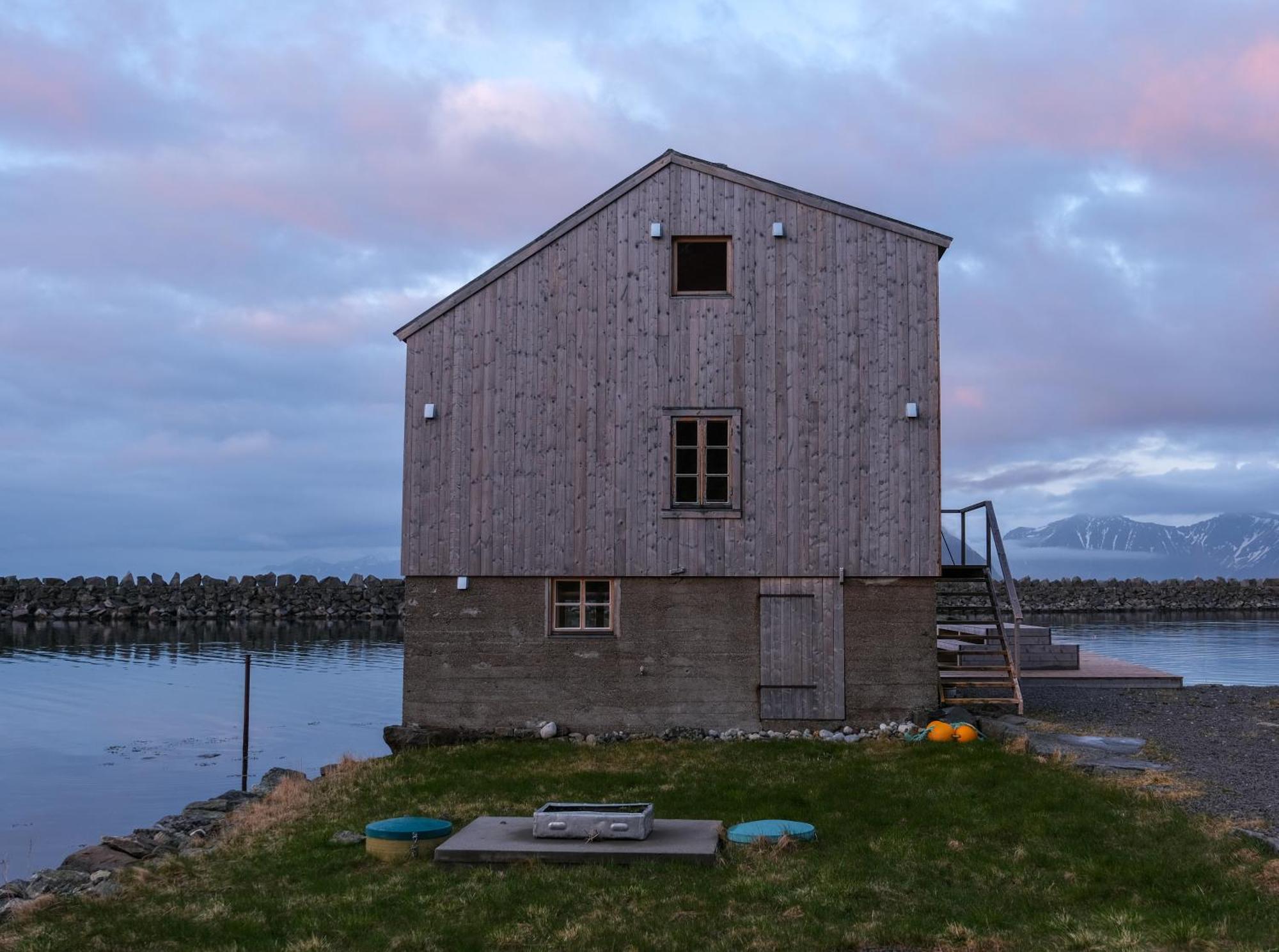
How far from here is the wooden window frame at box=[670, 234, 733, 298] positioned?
66.0 feet

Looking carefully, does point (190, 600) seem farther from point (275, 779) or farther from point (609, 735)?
point (609, 735)

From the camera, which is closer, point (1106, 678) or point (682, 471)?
point (682, 471)

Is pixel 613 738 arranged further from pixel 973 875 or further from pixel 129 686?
pixel 129 686

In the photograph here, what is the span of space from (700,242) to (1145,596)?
6432 cm

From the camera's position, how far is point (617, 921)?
9055 millimetres

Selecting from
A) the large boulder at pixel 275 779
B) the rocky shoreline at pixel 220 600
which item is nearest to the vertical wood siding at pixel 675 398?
the large boulder at pixel 275 779

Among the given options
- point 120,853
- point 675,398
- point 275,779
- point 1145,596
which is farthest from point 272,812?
point 1145,596

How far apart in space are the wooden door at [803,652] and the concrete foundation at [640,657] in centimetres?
15

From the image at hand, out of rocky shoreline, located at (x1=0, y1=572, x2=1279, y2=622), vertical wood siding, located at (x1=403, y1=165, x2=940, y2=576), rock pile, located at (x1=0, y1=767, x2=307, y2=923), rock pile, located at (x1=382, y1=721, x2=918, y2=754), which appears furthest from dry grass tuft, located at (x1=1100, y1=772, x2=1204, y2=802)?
rocky shoreline, located at (x1=0, y1=572, x2=1279, y2=622)

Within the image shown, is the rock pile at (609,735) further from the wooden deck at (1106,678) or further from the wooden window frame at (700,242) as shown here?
the wooden deck at (1106,678)

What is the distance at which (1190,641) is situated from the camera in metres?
48.2

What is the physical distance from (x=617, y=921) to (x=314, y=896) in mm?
2926

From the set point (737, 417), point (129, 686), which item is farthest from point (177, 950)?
point (129, 686)

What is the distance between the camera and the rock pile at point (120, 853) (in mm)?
12180
